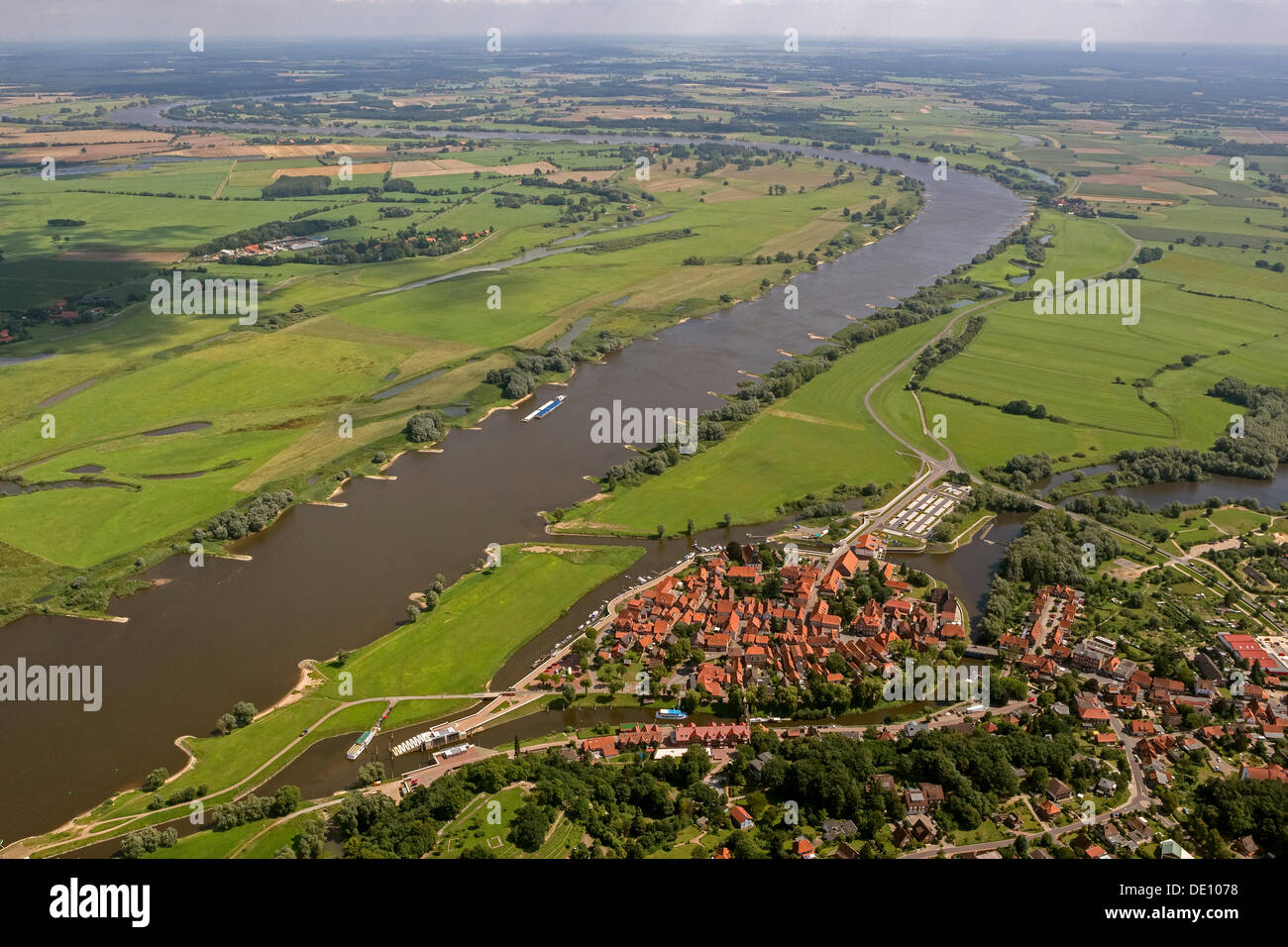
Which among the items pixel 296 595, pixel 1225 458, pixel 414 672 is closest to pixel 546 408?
pixel 296 595

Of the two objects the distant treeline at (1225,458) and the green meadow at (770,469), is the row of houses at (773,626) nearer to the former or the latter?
the green meadow at (770,469)

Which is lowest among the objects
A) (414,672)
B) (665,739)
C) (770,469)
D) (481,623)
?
(665,739)

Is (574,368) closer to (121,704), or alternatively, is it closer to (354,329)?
(354,329)

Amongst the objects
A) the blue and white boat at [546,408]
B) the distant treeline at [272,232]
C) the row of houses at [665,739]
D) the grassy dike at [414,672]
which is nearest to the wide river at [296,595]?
the blue and white boat at [546,408]

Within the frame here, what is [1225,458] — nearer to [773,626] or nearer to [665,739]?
[773,626]

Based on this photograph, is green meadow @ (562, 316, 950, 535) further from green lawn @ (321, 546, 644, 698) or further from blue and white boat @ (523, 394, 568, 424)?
blue and white boat @ (523, 394, 568, 424)

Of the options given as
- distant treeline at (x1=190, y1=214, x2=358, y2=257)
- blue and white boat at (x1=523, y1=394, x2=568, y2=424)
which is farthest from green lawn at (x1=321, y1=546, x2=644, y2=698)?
distant treeline at (x1=190, y1=214, x2=358, y2=257)

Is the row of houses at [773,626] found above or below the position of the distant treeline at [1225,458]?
below
